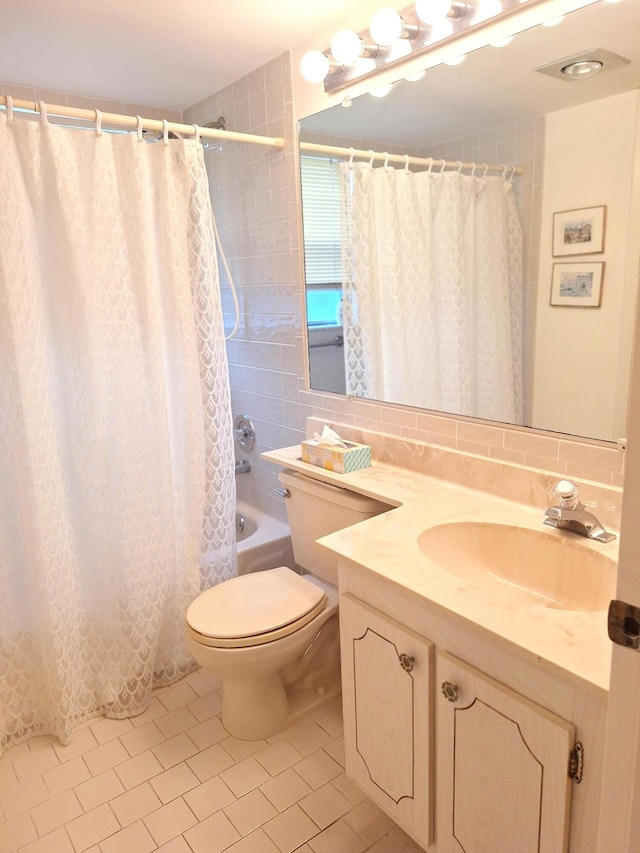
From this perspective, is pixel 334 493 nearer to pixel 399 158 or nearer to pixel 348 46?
pixel 399 158

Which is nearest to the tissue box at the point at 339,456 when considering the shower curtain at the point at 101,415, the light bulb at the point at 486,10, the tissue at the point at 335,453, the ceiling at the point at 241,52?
the tissue at the point at 335,453

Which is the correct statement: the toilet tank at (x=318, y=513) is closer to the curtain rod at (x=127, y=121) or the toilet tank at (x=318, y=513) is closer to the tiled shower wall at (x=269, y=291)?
the tiled shower wall at (x=269, y=291)

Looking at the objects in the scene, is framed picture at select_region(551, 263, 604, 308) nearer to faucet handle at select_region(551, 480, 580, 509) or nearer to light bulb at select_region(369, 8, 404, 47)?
faucet handle at select_region(551, 480, 580, 509)

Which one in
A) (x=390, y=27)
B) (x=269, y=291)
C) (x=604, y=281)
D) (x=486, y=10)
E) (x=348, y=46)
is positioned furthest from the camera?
(x=269, y=291)

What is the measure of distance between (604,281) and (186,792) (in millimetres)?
1776

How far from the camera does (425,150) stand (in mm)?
1740

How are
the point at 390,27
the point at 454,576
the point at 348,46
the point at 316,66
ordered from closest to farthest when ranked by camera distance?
the point at 454,576 < the point at 390,27 < the point at 348,46 < the point at 316,66

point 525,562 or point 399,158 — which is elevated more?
point 399,158

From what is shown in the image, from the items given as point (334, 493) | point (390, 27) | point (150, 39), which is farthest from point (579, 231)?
point (150, 39)

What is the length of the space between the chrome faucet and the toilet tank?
539 millimetres

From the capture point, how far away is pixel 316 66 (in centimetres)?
180

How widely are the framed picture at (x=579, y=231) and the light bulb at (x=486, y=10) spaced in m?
0.53

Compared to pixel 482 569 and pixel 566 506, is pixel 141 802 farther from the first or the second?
pixel 566 506

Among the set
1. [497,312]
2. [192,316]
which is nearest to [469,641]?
[497,312]
